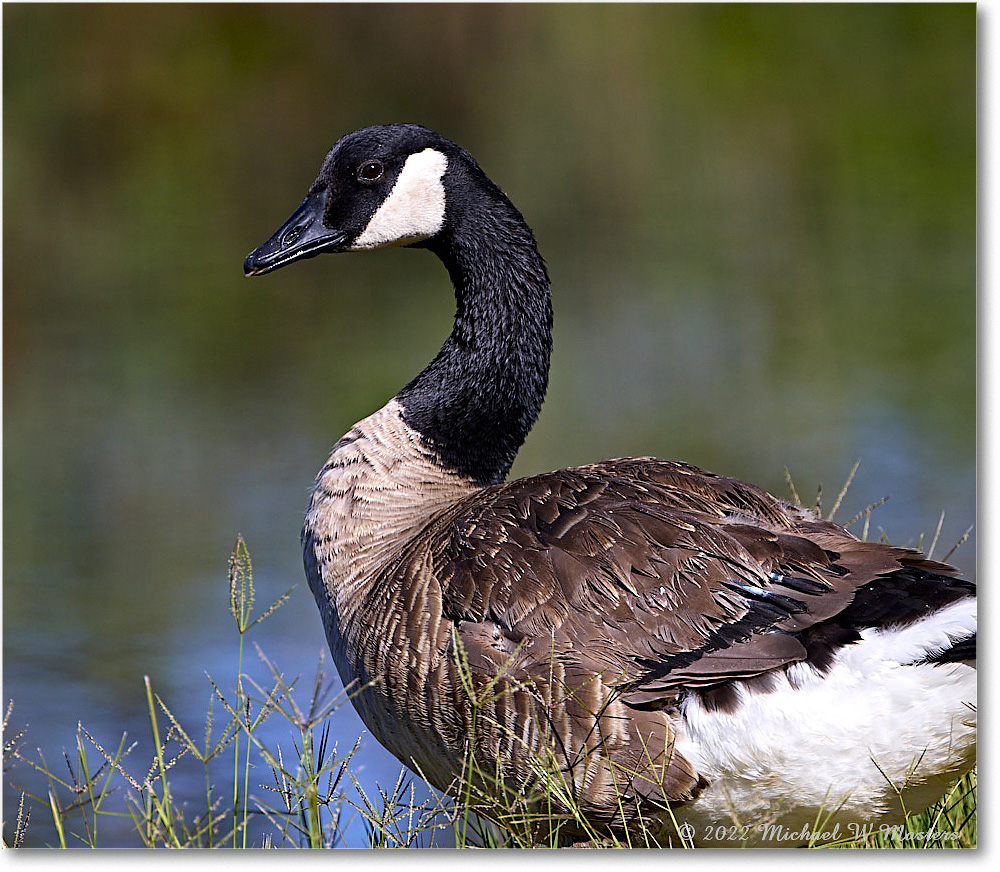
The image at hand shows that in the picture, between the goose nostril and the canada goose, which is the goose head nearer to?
the goose nostril

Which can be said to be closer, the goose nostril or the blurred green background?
the goose nostril

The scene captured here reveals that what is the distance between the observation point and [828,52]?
3.71 metres

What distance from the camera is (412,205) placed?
11.2 ft

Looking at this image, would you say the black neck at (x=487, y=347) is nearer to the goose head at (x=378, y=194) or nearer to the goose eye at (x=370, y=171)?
the goose head at (x=378, y=194)

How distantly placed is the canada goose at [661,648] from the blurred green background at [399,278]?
0.91 metres

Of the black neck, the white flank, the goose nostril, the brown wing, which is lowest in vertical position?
the white flank

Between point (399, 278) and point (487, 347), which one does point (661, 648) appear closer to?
point (487, 347)

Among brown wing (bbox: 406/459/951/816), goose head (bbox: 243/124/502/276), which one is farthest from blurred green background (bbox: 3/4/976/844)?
brown wing (bbox: 406/459/951/816)

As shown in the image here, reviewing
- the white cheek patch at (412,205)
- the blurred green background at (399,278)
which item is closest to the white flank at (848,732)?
the blurred green background at (399,278)

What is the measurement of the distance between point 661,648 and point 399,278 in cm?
312

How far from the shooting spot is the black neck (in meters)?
3.43

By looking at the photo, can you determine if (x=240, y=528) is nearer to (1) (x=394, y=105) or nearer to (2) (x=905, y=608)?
(1) (x=394, y=105)

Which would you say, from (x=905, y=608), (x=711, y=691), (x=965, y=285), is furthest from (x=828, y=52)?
(x=711, y=691)

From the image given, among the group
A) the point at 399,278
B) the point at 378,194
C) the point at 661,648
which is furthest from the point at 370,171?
the point at 399,278
